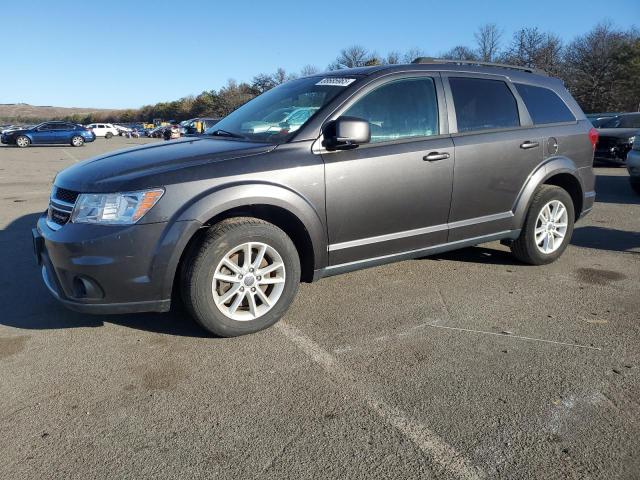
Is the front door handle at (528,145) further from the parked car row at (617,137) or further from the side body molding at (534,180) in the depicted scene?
the parked car row at (617,137)

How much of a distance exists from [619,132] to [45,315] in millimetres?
14434

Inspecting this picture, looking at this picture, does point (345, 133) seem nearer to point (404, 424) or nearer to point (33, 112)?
point (404, 424)

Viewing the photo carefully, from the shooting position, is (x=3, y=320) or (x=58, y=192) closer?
(x=58, y=192)

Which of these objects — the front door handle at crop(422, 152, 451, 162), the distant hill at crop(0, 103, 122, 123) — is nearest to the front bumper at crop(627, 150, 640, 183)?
the front door handle at crop(422, 152, 451, 162)

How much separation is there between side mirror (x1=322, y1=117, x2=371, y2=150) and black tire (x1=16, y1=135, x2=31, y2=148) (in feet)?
104

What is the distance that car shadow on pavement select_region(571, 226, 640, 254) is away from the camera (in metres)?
5.77

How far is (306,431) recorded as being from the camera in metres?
2.44

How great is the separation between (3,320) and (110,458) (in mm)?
2057

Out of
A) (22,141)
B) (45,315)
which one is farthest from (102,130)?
(45,315)

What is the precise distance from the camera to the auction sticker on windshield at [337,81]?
393 cm

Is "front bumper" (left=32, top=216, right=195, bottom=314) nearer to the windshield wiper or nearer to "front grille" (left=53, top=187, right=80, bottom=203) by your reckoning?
"front grille" (left=53, top=187, right=80, bottom=203)

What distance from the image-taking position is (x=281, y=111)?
13.6ft

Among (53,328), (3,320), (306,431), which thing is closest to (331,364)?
(306,431)

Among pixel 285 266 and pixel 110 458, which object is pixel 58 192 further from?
pixel 110 458
